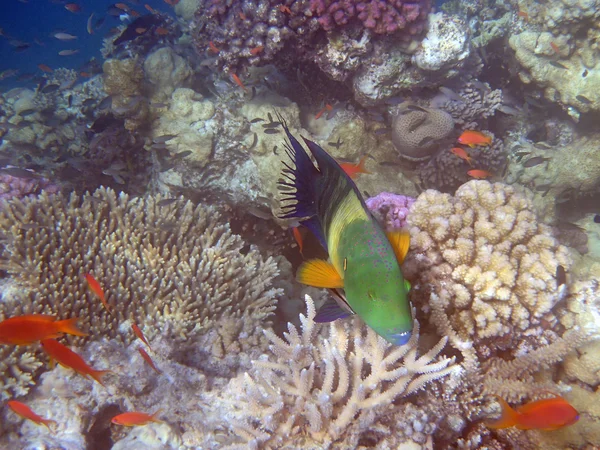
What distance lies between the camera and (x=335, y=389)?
2.56m

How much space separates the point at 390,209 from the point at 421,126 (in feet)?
7.34

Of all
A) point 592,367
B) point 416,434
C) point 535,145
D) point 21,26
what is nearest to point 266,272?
point 416,434

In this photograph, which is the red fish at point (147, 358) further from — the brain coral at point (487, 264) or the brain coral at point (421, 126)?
the brain coral at point (421, 126)

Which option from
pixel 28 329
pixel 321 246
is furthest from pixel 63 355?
pixel 321 246

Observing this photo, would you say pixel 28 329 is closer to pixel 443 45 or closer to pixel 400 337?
pixel 400 337

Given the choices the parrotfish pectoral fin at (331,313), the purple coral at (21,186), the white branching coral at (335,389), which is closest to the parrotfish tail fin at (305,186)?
the parrotfish pectoral fin at (331,313)

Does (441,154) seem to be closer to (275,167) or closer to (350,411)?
(275,167)

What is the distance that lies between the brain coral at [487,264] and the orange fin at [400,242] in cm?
114

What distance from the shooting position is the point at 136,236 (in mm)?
3896

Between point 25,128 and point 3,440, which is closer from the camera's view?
point 3,440

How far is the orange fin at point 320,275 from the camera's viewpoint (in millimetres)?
1528

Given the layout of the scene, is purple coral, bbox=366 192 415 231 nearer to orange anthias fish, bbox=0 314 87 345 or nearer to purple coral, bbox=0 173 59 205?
orange anthias fish, bbox=0 314 87 345

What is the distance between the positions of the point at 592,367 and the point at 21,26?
272 ft

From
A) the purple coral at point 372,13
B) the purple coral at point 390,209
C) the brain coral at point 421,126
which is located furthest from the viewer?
the brain coral at point 421,126
